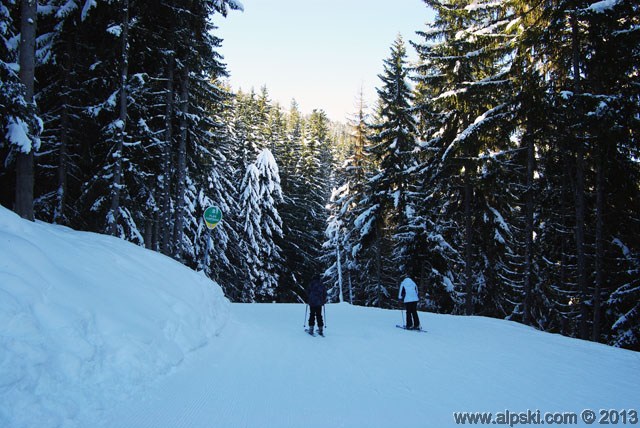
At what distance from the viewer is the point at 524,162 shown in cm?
1750

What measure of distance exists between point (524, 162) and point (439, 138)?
4.28m

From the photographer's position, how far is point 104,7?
555 inches

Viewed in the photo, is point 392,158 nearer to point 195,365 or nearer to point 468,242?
point 468,242

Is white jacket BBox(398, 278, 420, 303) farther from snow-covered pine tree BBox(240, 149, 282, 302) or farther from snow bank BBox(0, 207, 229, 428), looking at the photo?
snow-covered pine tree BBox(240, 149, 282, 302)

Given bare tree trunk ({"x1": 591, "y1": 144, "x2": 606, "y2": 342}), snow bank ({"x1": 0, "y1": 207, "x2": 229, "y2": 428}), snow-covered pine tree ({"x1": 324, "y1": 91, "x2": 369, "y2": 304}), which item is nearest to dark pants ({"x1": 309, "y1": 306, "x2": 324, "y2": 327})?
snow bank ({"x1": 0, "y1": 207, "x2": 229, "y2": 428})

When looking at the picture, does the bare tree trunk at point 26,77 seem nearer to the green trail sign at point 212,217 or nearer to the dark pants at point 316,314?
the green trail sign at point 212,217

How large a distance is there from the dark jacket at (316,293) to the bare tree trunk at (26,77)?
8.07 m

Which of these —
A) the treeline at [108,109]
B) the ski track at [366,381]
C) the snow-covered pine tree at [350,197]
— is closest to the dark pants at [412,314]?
the ski track at [366,381]

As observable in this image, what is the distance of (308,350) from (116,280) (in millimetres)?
4188

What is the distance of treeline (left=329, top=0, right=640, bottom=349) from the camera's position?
13.3 m

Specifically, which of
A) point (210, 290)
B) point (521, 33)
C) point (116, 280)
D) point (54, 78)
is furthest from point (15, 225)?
point (521, 33)

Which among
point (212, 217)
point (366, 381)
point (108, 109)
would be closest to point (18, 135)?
point (108, 109)

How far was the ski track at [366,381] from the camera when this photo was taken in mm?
4465

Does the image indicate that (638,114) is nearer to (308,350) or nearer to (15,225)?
(308,350)
